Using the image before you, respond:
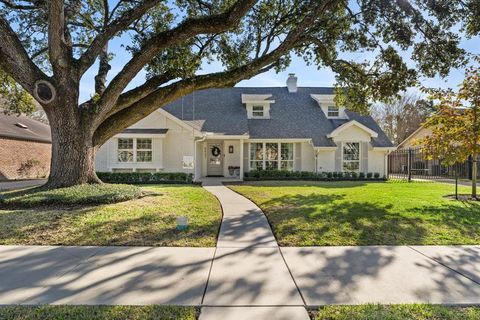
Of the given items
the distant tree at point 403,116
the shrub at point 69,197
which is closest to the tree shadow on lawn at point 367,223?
the shrub at point 69,197

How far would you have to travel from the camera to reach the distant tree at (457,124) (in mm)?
9992

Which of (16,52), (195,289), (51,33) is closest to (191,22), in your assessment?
(51,33)

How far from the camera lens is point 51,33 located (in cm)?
877

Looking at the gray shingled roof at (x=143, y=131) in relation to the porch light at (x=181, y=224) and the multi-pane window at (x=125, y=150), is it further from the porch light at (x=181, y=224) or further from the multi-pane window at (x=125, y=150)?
the porch light at (x=181, y=224)

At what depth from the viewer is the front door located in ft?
66.4

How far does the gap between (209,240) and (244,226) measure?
1.23 m

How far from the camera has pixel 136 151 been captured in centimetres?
1722

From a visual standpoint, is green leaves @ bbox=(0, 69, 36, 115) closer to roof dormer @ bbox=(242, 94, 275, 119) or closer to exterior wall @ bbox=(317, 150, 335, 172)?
roof dormer @ bbox=(242, 94, 275, 119)

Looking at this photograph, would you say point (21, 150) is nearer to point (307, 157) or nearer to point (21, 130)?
point (21, 130)

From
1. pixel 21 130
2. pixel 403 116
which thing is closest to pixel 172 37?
pixel 21 130

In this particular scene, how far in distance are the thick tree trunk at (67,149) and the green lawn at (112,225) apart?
6.15ft

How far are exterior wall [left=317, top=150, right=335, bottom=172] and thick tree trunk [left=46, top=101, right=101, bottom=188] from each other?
14.1 metres

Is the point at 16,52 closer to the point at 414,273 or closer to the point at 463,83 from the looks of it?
the point at 414,273

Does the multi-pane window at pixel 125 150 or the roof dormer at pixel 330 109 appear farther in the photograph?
the roof dormer at pixel 330 109
